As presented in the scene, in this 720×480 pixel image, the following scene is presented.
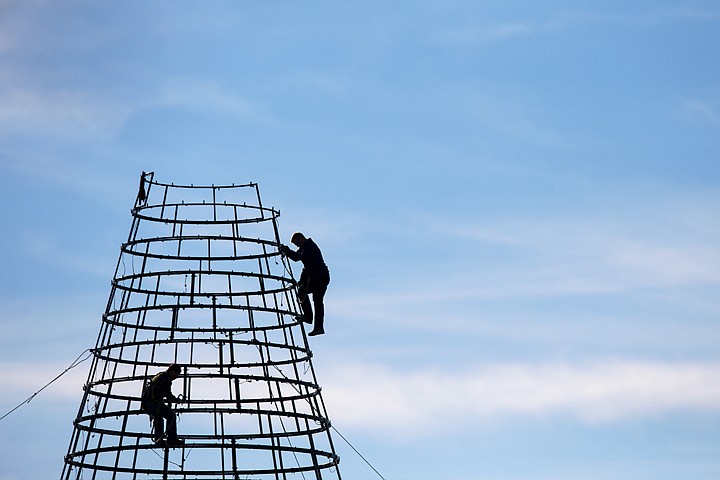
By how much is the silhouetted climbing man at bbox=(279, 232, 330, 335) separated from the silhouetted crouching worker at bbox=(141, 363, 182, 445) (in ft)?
12.9

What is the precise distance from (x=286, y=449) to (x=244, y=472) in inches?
38.8

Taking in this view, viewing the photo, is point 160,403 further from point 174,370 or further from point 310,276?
point 310,276

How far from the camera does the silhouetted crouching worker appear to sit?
30.3 m

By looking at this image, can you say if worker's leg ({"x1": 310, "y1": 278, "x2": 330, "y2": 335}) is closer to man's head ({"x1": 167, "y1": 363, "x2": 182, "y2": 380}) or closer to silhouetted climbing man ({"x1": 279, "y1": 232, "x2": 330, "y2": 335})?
silhouetted climbing man ({"x1": 279, "y1": 232, "x2": 330, "y2": 335})

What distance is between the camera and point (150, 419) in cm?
3066

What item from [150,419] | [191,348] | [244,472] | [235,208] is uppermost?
[235,208]

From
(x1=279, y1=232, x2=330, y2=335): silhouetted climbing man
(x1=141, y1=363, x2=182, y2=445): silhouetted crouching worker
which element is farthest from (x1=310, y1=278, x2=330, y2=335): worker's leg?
(x1=141, y1=363, x2=182, y2=445): silhouetted crouching worker

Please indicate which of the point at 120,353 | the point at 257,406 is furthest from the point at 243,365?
the point at 120,353

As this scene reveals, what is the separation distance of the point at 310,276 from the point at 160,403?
15.7 ft

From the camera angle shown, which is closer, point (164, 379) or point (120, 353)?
point (164, 379)

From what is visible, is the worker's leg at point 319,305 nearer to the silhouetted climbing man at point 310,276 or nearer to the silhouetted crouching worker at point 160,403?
the silhouetted climbing man at point 310,276

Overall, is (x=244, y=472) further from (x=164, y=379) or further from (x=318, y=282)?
(x=318, y=282)

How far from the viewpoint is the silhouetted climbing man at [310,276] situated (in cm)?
3300

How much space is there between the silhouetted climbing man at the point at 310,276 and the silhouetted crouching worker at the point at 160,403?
12.9 feet
